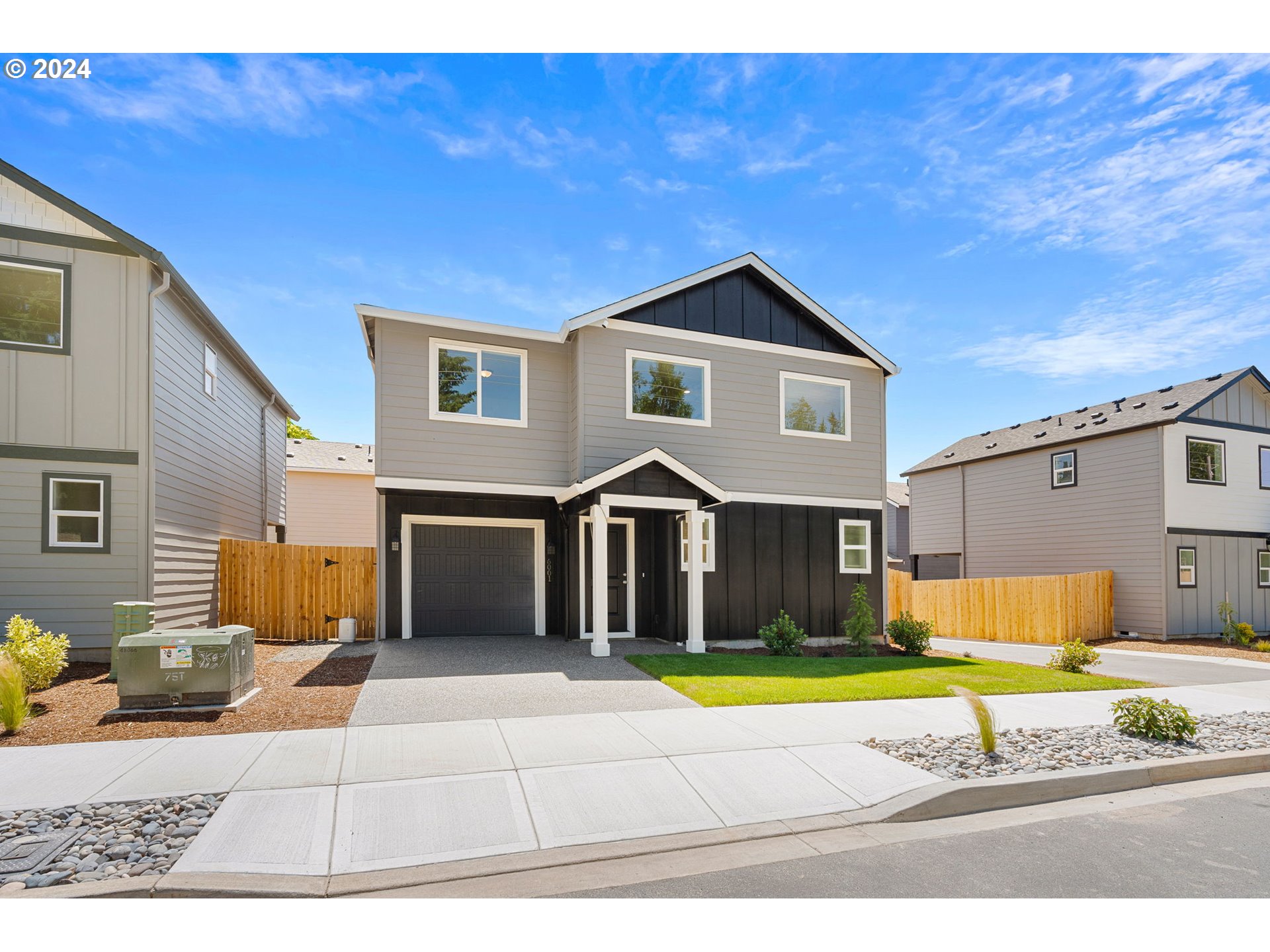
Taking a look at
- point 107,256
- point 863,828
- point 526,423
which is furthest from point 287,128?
point 863,828

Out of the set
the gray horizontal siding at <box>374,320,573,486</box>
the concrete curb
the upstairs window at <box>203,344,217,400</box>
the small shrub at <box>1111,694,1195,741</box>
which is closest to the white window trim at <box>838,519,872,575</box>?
the gray horizontal siding at <box>374,320,573,486</box>

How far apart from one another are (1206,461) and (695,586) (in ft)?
52.0

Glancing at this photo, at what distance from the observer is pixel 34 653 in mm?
8195

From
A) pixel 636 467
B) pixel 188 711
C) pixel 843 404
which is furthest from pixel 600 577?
pixel 843 404

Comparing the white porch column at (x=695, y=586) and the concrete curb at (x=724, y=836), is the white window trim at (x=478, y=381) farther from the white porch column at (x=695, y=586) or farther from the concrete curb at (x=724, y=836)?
the concrete curb at (x=724, y=836)

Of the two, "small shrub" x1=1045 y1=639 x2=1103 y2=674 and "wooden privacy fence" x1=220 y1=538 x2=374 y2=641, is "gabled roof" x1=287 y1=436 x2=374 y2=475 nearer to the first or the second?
"wooden privacy fence" x1=220 y1=538 x2=374 y2=641

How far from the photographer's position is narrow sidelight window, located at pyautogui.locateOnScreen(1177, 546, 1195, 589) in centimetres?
1758

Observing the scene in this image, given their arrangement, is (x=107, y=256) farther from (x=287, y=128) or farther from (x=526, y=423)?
(x=526, y=423)

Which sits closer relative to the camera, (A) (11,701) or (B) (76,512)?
(A) (11,701)

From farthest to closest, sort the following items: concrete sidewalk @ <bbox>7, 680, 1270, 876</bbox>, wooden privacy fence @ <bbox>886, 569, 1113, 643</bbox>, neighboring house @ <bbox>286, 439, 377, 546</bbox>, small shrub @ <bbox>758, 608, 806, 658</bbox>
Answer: neighboring house @ <bbox>286, 439, 377, 546</bbox> < wooden privacy fence @ <bbox>886, 569, 1113, 643</bbox> < small shrub @ <bbox>758, 608, 806, 658</bbox> < concrete sidewalk @ <bbox>7, 680, 1270, 876</bbox>

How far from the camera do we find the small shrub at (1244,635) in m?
16.9

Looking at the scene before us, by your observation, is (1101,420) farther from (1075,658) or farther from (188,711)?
(188,711)

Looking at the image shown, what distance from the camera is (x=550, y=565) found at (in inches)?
542

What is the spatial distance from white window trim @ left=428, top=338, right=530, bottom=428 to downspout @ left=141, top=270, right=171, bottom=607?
4045mm
